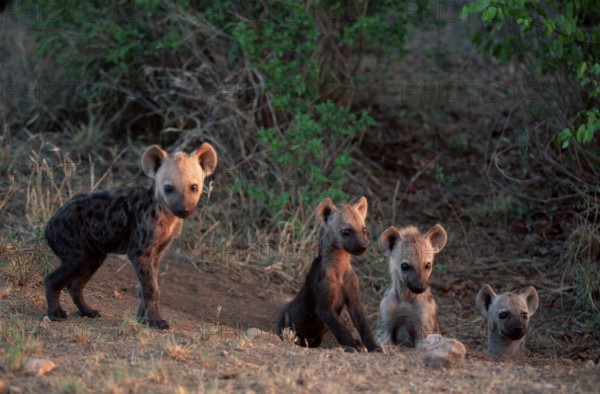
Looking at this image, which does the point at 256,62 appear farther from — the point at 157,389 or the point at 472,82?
the point at 157,389

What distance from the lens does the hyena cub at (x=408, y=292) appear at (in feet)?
22.2

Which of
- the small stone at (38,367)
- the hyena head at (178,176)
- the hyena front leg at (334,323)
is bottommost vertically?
the hyena front leg at (334,323)

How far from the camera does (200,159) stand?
6590 millimetres

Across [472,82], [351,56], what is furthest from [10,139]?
[472,82]

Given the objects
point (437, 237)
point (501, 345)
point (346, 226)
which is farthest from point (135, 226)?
point (501, 345)

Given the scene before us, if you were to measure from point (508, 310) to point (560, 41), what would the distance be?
258cm

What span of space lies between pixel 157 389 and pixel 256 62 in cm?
563

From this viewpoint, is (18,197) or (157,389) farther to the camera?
(18,197)

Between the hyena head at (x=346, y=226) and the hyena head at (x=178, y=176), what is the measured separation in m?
0.91

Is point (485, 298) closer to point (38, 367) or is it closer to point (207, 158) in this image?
point (207, 158)

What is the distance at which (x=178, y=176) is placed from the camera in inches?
247

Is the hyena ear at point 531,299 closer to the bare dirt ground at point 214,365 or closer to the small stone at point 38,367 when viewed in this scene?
the bare dirt ground at point 214,365

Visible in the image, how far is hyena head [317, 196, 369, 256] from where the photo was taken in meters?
6.50

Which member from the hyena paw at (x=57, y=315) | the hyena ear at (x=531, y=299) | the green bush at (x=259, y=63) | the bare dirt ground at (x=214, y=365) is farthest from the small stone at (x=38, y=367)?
the green bush at (x=259, y=63)
